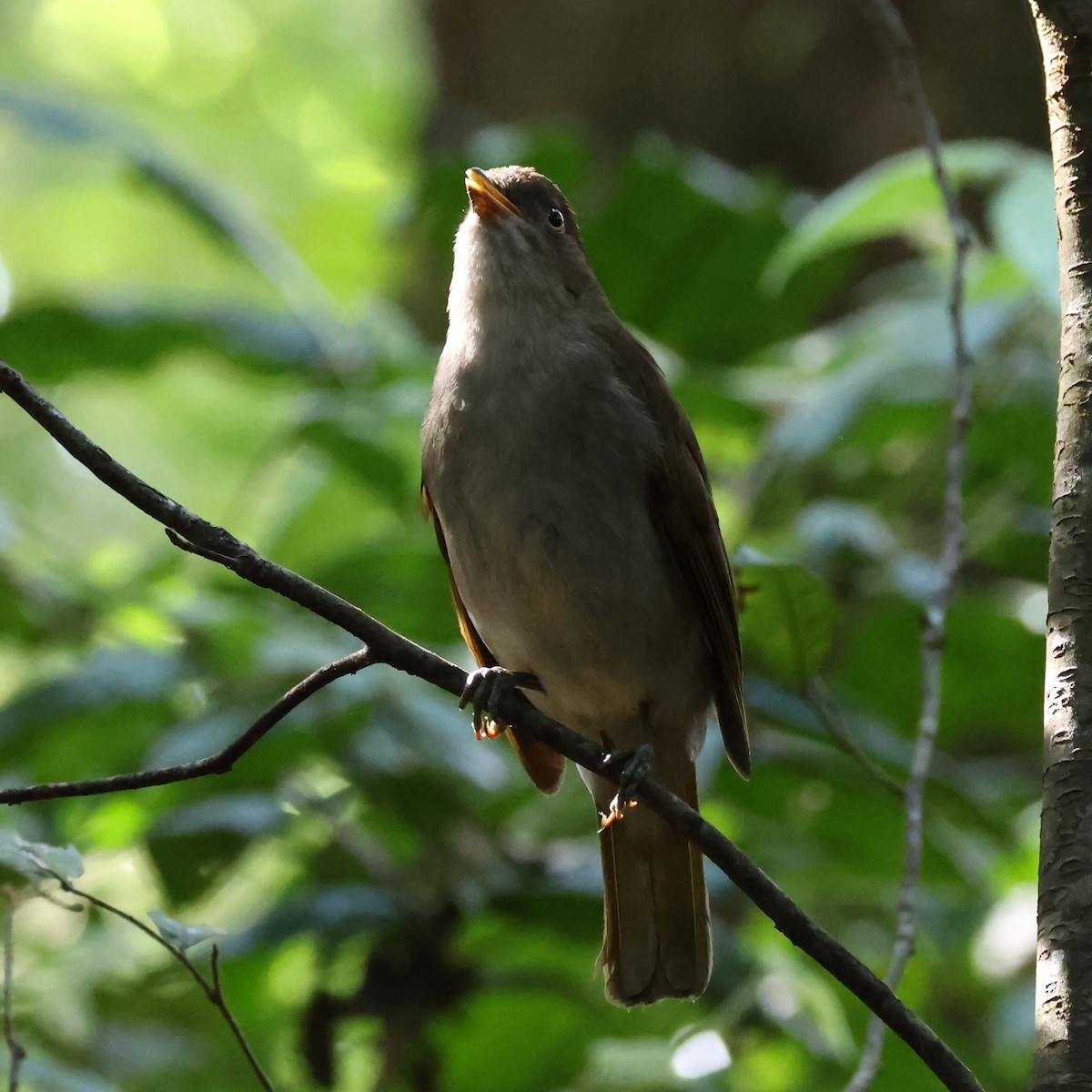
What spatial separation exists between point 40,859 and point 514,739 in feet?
4.85

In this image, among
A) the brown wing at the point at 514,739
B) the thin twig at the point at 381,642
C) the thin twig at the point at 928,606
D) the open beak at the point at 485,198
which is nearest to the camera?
the thin twig at the point at 381,642

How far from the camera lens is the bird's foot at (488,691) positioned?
9.07 feet

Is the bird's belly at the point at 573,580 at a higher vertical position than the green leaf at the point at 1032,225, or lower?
lower

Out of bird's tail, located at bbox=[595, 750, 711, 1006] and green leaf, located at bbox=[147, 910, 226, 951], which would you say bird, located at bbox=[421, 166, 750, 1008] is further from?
green leaf, located at bbox=[147, 910, 226, 951]

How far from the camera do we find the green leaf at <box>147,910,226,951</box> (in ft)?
6.32

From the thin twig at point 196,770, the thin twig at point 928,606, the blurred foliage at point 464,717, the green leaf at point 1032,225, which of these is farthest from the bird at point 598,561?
the thin twig at point 196,770

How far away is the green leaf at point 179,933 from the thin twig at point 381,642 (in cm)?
47

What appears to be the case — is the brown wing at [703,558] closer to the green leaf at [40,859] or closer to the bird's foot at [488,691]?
the bird's foot at [488,691]

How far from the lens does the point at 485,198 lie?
345 cm

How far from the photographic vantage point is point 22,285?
8.70 metres

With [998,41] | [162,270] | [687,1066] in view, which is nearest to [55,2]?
[162,270]

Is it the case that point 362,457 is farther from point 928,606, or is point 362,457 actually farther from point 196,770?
point 196,770

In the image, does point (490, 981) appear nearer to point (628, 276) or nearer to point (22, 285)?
point (628, 276)

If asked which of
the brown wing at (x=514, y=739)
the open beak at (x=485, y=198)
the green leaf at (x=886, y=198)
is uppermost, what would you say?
the open beak at (x=485, y=198)
